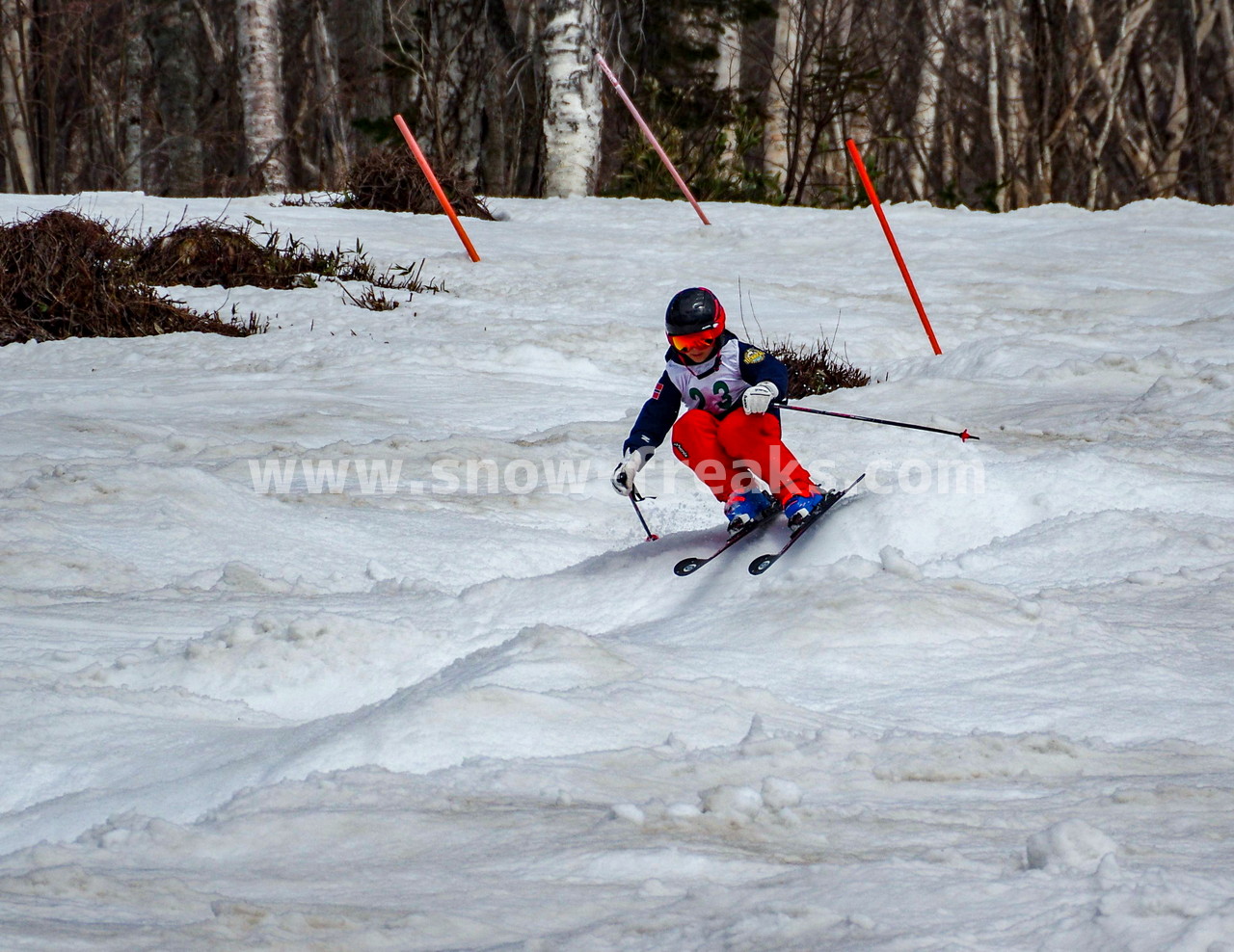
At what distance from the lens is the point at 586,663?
2.78 metres

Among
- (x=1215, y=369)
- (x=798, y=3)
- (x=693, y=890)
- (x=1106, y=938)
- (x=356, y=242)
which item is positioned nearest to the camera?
(x=1106, y=938)

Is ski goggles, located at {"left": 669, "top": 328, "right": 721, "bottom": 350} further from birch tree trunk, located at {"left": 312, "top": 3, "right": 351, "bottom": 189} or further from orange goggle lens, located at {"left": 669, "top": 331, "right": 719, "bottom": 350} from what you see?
birch tree trunk, located at {"left": 312, "top": 3, "right": 351, "bottom": 189}

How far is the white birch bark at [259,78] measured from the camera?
42.8 ft

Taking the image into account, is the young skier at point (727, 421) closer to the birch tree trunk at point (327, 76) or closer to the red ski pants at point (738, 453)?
the red ski pants at point (738, 453)

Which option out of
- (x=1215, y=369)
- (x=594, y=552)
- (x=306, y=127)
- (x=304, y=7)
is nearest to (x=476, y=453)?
(x=594, y=552)

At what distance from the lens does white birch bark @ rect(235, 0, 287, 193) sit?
13047 mm

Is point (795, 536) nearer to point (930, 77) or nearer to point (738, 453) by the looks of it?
point (738, 453)

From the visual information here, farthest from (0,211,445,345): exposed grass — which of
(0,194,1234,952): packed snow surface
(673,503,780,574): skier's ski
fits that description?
(673,503,780,574): skier's ski

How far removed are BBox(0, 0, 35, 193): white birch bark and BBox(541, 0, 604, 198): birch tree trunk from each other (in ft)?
30.8

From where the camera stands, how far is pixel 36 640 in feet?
10.4

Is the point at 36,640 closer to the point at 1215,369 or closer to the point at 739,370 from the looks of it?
the point at 739,370

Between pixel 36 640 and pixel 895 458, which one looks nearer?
pixel 36 640

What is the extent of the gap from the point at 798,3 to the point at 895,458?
12.6m

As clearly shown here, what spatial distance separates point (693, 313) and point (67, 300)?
544 cm
